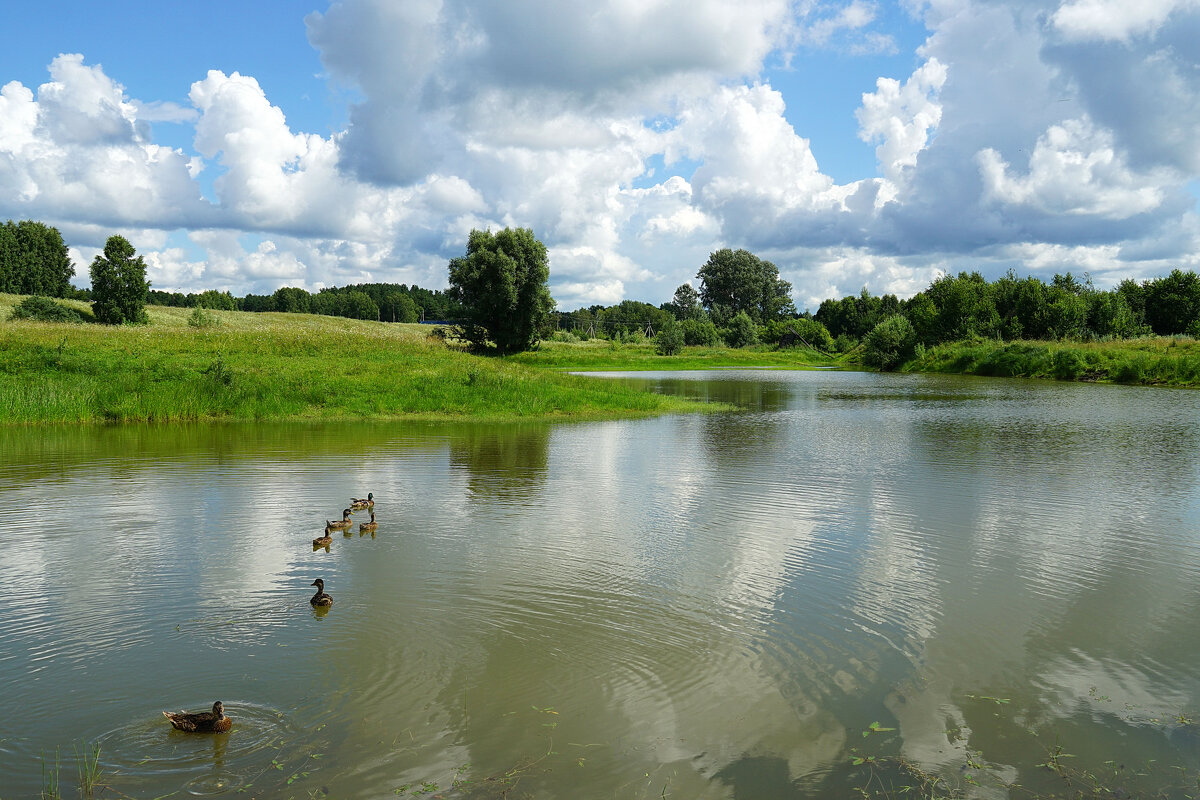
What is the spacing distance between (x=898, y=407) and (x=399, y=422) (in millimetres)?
26931

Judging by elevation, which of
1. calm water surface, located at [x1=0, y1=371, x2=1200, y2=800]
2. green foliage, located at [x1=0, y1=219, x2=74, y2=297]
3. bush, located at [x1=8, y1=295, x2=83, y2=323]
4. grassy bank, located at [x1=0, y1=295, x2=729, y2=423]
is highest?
green foliage, located at [x1=0, y1=219, x2=74, y2=297]

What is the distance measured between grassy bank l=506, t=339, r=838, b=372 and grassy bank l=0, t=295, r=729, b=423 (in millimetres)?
32771

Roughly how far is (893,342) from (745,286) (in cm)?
8003

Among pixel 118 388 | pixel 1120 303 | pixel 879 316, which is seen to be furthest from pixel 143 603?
pixel 879 316

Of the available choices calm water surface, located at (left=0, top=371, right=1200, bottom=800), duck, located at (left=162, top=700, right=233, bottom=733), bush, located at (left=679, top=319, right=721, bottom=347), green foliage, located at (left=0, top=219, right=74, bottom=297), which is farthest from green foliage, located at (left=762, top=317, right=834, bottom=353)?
duck, located at (left=162, top=700, right=233, bottom=733)

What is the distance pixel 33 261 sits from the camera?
119m

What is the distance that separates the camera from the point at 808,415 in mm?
38531

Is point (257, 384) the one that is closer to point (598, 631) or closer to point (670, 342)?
point (598, 631)

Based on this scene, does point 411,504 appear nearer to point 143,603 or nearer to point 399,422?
point 143,603

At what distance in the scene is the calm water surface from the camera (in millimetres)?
6770

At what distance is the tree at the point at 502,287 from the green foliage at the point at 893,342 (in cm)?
4660

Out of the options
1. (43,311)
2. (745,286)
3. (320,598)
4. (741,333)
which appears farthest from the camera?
(745,286)

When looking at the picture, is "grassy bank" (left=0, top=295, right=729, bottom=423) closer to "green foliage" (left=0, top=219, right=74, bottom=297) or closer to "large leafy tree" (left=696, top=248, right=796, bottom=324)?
"green foliage" (left=0, top=219, right=74, bottom=297)

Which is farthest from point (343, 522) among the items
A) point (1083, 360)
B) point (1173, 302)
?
point (1173, 302)
